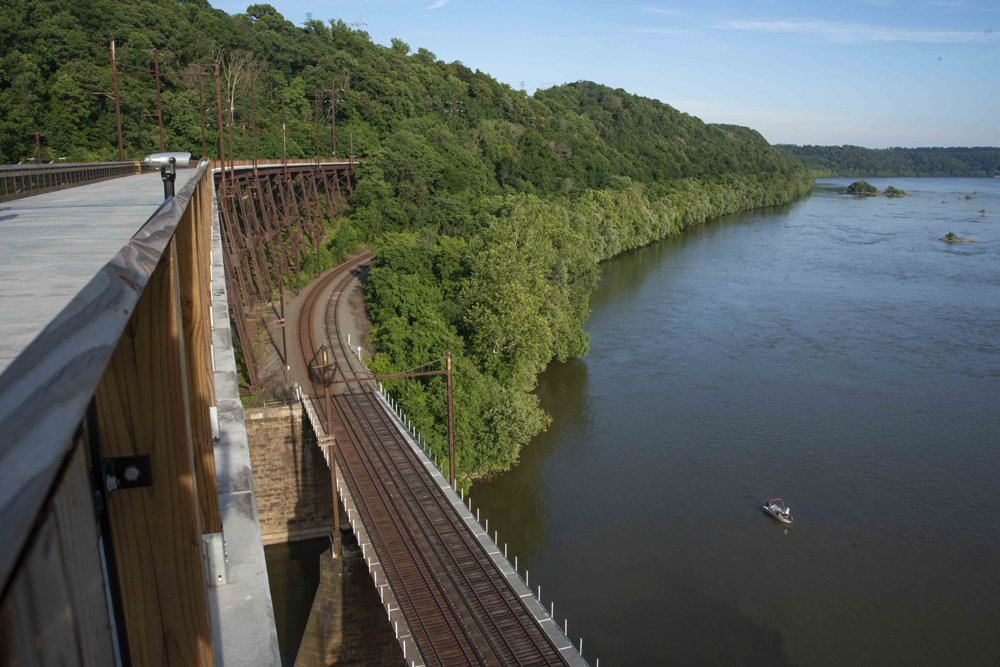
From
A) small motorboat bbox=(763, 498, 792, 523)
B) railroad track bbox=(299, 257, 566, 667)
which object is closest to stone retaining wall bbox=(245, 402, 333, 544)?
railroad track bbox=(299, 257, 566, 667)

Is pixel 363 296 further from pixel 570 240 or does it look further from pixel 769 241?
pixel 769 241

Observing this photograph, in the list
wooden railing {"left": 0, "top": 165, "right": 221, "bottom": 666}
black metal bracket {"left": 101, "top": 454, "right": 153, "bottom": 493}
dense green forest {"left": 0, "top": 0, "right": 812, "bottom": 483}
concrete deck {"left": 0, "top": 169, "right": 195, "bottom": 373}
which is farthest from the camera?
dense green forest {"left": 0, "top": 0, "right": 812, "bottom": 483}

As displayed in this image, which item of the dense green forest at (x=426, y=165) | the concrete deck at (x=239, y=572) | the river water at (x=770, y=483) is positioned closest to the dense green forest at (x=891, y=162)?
the dense green forest at (x=426, y=165)

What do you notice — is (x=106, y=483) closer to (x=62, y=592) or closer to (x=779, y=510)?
(x=62, y=592)

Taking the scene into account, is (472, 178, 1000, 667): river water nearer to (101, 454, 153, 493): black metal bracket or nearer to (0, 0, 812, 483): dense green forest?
(0, 0, 812, 483): dense green forest

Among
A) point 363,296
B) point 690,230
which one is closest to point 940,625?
point 363,296

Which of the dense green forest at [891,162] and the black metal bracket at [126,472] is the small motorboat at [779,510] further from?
the dense green forest at [891,162]
